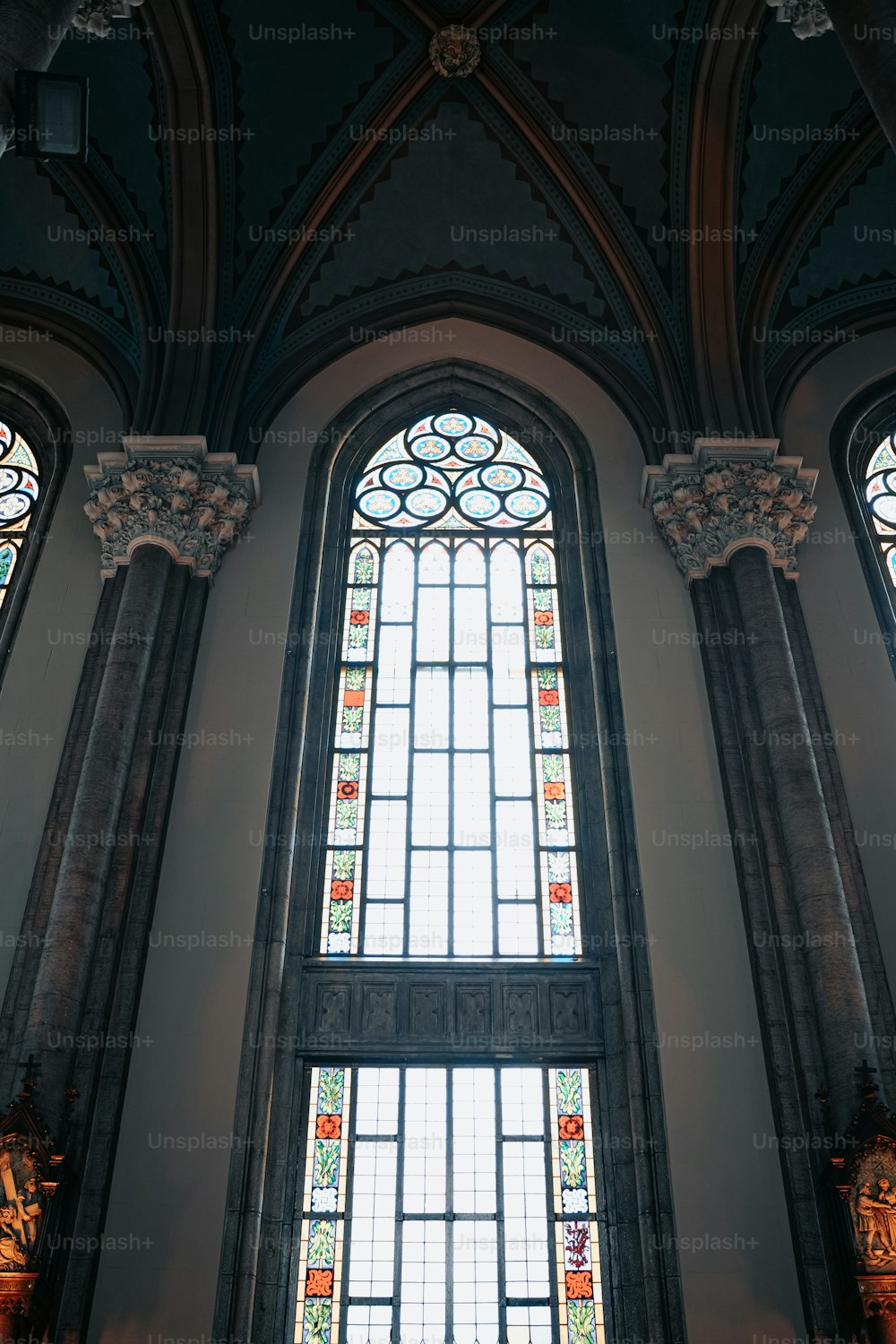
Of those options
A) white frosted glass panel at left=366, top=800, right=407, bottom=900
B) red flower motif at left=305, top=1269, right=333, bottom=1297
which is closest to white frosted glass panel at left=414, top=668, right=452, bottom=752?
white frosted glass panel at left=366, top=800, right=407, bottom=900

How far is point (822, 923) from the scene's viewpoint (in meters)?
11.0

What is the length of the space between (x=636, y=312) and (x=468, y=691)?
17.8 feet

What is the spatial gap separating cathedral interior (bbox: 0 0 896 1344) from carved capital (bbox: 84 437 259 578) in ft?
0.17

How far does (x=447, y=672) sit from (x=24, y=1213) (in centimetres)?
685

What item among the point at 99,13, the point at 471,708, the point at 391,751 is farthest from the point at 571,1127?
the point at 99,13

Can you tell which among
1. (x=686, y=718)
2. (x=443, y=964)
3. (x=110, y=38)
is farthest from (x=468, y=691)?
(x=110, y=38)

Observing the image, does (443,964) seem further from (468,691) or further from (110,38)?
(110,38)

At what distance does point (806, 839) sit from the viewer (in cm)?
1154

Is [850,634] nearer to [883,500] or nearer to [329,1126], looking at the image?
[883,500]

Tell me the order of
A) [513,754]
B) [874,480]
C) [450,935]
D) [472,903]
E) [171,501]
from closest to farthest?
[450,935]
[472,903]
[513,754]
[171,501]
[874,480]

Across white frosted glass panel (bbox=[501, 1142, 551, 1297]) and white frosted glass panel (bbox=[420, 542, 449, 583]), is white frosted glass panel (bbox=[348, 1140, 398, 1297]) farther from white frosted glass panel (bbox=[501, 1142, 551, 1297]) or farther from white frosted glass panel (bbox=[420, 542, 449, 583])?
white frosted glass panel (bbox=[420, 542, 449, 583])

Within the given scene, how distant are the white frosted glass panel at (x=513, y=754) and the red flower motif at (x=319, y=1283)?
15.6 ft

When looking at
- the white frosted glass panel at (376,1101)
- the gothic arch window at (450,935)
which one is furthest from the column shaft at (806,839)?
the white frosted glass panel at (376,1101)

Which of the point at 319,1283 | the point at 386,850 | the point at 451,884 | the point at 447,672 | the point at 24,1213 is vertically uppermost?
the point at 447,672
